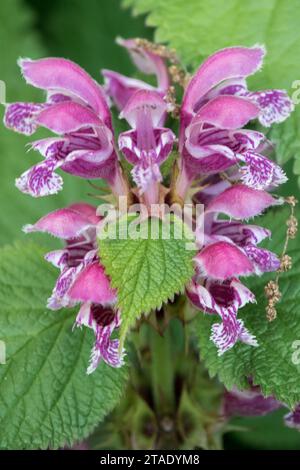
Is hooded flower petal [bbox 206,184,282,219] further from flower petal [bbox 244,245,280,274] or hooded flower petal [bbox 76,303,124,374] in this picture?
hooded flower petal [bbox 76,303,124,374]

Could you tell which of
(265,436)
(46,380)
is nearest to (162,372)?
(46,380)

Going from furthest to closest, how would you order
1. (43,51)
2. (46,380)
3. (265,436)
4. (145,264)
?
1. (43,51)
2. (265,436)
3. (46,380)
4. (145,264)

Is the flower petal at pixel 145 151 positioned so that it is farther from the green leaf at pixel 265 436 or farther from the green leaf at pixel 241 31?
the green leaf at pixel 265 436

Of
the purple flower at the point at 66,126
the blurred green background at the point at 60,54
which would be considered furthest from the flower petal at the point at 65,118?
the blurred green background at the point at 60,54

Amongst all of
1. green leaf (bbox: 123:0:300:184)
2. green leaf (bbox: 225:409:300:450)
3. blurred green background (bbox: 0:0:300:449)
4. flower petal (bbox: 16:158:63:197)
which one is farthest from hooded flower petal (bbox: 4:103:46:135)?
green leaf (bbox: 225:409:300:450)

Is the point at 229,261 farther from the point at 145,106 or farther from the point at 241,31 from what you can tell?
the point at 241,31
